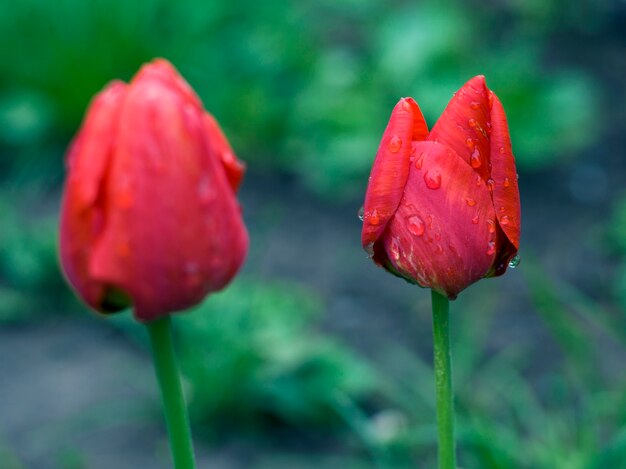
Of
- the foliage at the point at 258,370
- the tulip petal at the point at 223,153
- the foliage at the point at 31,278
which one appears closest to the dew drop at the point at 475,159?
the tulip petal at the point at 223,153

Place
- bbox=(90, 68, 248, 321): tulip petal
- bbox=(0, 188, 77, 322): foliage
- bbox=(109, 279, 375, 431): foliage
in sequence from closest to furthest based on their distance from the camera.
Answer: bbox=(90, 68, 248, 321): tulip petal
bbox=(109, 279, 375, 431): foliage
bbox=(0, 188, 77, 322): foliage

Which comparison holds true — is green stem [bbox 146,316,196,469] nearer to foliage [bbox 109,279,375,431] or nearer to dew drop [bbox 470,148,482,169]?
dew drop [bbox 470,148,482,169]

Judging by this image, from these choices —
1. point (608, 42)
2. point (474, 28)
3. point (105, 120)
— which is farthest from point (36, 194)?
point (105, 120)

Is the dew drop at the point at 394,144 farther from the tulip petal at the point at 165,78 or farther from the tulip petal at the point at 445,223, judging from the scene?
the tulip petal at the point at 165,78

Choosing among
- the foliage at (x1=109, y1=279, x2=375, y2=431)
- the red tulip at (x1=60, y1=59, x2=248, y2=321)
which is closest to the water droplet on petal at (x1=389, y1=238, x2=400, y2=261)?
the red tulip at (x1=60, y1=59, x2=248, y2=321)

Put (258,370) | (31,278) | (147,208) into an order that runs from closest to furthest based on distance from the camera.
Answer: (147,208) → (258,370) → (31,278)

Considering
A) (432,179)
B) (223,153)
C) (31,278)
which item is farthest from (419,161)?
(31,278)

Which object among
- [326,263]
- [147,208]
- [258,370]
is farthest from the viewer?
[326,263]

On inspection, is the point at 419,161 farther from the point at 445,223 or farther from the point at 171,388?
A: the point at 171,388
